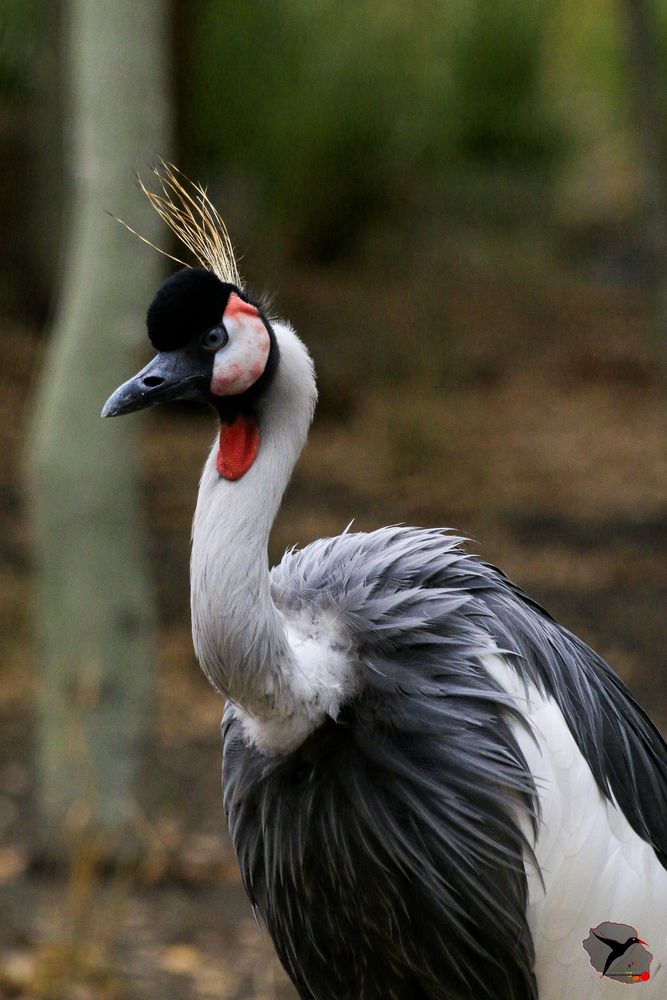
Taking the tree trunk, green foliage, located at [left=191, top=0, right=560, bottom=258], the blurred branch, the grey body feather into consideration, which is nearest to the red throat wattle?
the grey body feather

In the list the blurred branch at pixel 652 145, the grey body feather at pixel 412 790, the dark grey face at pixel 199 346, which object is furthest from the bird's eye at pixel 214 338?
the blurred branch at pixel 652 145

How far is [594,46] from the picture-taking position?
30.3ft

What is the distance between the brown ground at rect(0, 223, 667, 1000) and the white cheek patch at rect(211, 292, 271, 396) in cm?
207

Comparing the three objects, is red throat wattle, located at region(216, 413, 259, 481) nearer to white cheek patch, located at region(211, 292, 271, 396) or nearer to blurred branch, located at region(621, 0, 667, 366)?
white cheek patch, located at region(211, 292, 271, 396)

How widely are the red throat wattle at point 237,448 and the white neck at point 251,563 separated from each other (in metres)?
0.01

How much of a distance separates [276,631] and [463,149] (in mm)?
8723

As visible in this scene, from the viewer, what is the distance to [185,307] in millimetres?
2074

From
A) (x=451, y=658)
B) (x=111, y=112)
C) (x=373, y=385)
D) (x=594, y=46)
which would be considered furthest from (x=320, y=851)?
(x=594, y=46)

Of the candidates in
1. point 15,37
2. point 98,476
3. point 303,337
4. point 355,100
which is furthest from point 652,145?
point 303,337

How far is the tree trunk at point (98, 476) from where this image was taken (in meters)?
Answer: 3.93

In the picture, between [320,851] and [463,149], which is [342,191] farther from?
[320,851]

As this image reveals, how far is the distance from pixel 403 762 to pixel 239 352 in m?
0.77

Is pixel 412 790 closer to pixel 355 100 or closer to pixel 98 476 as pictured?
pixel 98 476

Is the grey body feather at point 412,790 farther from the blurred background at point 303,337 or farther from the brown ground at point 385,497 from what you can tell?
the brown ground at point 385,497
